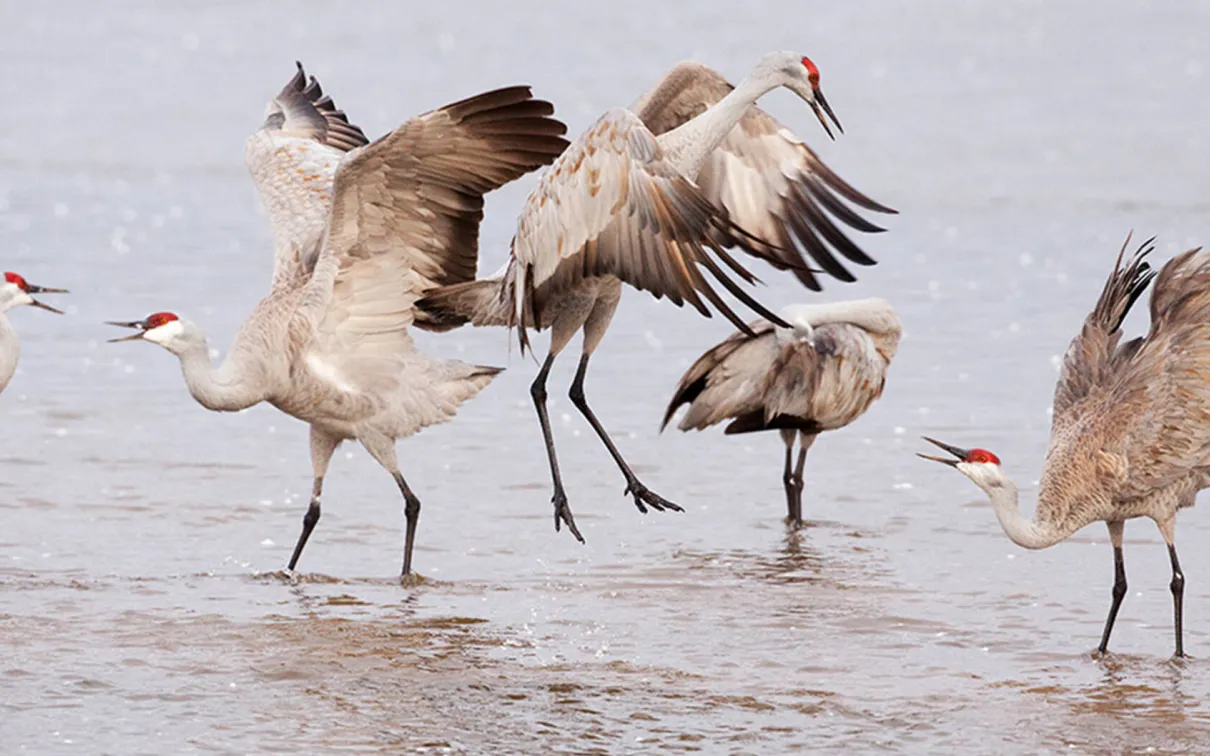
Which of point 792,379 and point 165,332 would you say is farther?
point 792,379

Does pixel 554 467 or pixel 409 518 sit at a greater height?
pixel 554 467

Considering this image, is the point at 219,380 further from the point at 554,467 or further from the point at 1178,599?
the point at 1178,599

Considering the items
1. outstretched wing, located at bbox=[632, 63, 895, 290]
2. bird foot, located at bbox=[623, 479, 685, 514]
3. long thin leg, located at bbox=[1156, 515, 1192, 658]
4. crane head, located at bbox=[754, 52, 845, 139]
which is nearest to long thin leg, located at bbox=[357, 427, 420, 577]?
bird foot, located at bbox=[623, 479, 685, 514]

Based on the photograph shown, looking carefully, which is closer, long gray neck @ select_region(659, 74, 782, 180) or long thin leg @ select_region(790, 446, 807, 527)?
long gray neck @ select_region(659, 74, 782, 180)

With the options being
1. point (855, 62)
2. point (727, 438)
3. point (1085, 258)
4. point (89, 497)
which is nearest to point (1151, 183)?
point (1085, 258)

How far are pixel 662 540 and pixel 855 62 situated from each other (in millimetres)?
17178

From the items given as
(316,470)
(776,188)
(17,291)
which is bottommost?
(316,470)

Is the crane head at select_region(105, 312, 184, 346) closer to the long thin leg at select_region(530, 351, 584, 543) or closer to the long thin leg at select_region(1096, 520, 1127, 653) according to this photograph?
the long thin leg at select_region(530, 351, 584, 543)

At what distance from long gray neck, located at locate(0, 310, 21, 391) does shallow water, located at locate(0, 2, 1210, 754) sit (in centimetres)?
63

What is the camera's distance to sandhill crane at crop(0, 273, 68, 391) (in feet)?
28.1

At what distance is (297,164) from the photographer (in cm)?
927

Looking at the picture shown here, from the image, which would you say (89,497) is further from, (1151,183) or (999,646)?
(1151,183)

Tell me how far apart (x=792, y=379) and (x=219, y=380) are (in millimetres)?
2771

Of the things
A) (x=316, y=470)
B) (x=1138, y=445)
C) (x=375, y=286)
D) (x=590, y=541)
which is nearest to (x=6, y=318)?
(x=316, y=470)
